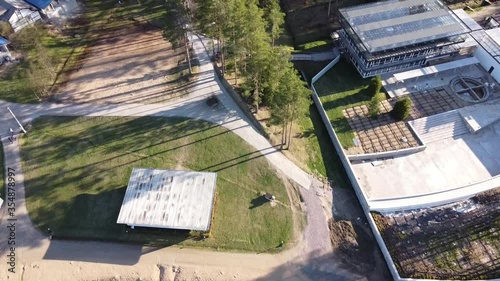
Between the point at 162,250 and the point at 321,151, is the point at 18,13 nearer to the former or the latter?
the point at 162,250

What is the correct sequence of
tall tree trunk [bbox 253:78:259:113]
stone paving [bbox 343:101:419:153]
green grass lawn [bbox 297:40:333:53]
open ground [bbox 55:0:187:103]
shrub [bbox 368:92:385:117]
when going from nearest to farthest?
tall tree trunk [bbox 253:78:259:113]
stone paving [bbox 343:101:419:153]
shrub [bbox 368:92:385:117]
open ground [bbox 55:0:187:103]
green grass lawn [bbox 297:40:333:53]

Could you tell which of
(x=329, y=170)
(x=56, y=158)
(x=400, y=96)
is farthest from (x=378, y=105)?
(x=56, y=158)

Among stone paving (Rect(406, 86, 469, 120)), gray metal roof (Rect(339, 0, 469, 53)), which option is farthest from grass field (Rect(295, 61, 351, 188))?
gray metal roof (Rect(339, 0, 469, 53))

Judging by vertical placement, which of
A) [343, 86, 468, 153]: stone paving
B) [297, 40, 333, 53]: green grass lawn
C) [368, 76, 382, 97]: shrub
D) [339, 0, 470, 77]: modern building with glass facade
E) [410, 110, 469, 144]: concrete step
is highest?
[339, 0, 470, 77]: modern building with glass facade

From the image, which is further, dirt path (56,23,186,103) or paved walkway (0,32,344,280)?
dirt path (56,23,186,103)

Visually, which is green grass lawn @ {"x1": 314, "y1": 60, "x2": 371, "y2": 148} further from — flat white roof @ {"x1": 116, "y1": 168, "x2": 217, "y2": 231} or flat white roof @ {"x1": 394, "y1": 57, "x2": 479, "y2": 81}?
flat white roof @ {"x1": 116, "y1": 168, "x2": 217, "y2": 231}

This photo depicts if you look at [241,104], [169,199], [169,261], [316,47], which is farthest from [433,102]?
[169,261]

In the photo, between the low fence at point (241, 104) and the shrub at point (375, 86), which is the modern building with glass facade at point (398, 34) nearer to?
the shrub at point (375, 86)
